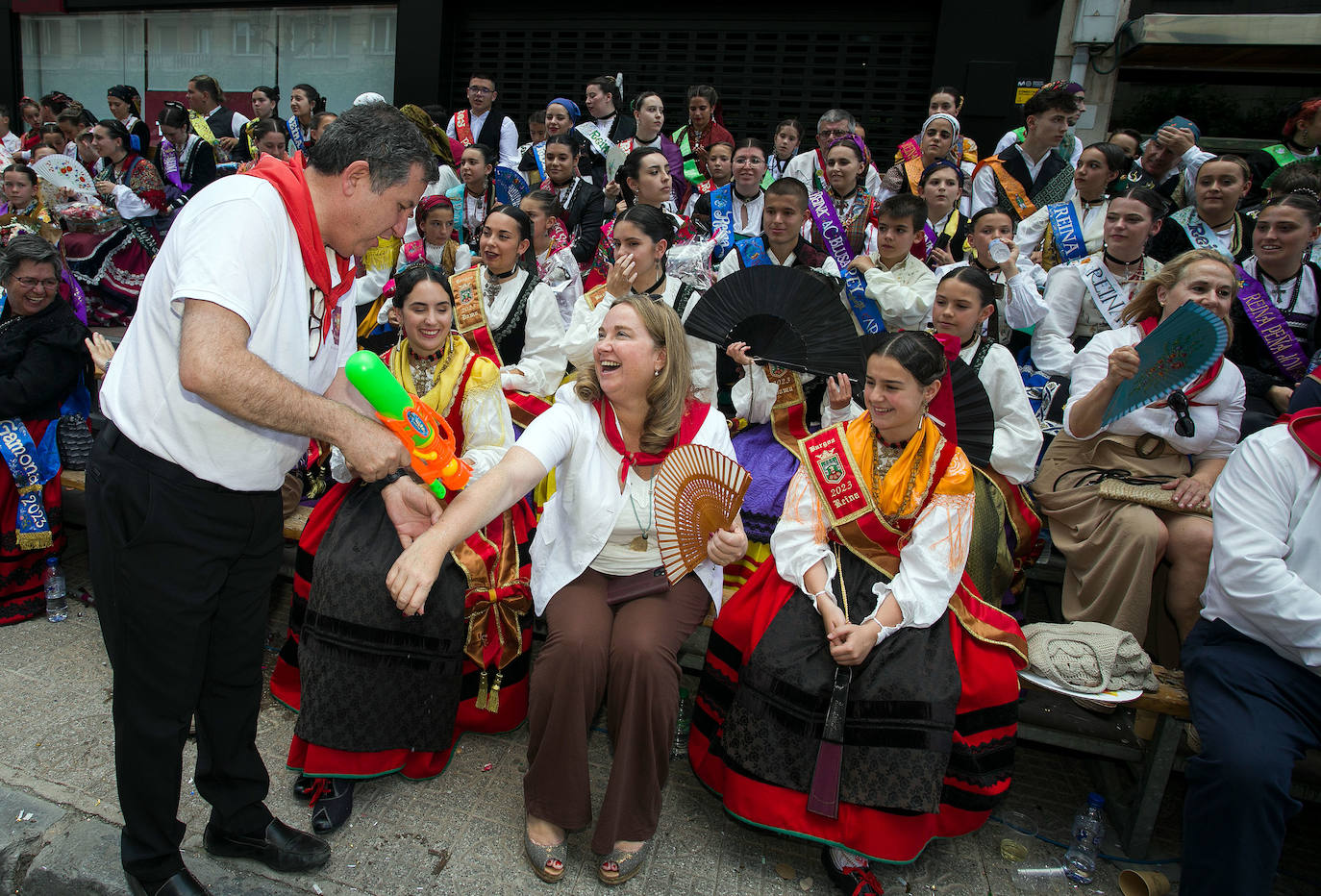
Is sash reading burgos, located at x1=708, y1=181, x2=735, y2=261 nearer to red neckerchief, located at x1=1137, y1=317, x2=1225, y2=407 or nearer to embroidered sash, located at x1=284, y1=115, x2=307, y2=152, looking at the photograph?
red neckerchief, located at x1=1137, y1=317, x2=1225, y2=407

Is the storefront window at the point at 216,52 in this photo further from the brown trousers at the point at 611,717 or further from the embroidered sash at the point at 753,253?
the brown trousers at the point at 611,717

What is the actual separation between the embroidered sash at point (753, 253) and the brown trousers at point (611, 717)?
2700 mm

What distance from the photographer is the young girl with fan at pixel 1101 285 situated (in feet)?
13.4

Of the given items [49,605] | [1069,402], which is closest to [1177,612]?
[1069,402]

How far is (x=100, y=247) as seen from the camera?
7.09 meters

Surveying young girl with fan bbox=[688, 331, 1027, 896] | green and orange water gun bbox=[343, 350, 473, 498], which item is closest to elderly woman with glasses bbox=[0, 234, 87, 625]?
green and orange water gun bbox=[343, 350, 473, 498]

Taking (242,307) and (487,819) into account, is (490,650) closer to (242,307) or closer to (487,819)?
(487,819)

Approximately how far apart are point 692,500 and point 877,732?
2.92ft

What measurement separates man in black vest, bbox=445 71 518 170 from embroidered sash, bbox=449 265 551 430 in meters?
3.62

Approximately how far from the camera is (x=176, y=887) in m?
2.11

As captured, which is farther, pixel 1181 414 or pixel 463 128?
pixel 463 128

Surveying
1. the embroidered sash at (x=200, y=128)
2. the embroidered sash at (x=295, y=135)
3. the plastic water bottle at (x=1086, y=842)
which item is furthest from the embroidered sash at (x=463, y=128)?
the plastic water bottle at (x=1086, y=842)

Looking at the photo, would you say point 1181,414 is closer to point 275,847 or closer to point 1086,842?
point 1086,842

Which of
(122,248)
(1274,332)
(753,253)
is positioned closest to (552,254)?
(753,253)
